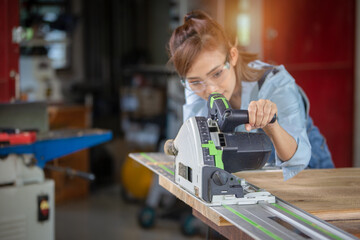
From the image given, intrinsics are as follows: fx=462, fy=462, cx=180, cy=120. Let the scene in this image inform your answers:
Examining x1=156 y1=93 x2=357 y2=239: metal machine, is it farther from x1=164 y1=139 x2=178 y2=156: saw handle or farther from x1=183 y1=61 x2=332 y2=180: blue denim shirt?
x1=183 y1=61 x2=332 y2=180: blue denim shirt

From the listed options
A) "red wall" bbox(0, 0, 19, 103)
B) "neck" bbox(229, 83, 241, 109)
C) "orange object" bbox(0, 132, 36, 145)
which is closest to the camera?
"neck" bbox(229, 83, 241, 109)

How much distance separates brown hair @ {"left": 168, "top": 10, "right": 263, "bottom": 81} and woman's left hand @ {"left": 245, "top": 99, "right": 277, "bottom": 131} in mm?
414

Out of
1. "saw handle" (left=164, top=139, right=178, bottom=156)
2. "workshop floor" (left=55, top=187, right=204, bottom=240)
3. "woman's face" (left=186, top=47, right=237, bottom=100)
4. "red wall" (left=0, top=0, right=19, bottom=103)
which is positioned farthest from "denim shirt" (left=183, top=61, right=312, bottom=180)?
"workshop floor" (left=55, top=187, right=204, bottom=240)

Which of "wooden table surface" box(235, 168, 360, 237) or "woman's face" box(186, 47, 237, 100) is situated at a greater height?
"woman's face" box(186, 47, 237, 100)

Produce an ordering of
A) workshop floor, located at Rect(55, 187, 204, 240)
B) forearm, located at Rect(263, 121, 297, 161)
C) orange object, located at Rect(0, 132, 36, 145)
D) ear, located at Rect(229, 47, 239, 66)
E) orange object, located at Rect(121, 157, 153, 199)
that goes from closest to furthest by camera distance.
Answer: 1. forearm, located at Rect(263, 121, 297, 161)
2. ear, located at Rect(229, 47, 239, 66)
3. orange object, located at Rect(0, 132, 36, 145)
4. workshop floor, located at Rect(55, 187, 204, 240)
5. orange object, located at Rect(121, 157, 153, 199)

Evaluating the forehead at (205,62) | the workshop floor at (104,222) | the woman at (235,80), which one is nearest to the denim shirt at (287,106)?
the woman at (235,80)

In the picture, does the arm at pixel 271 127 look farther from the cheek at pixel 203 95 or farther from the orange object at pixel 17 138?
the orange object at pixel 17 138

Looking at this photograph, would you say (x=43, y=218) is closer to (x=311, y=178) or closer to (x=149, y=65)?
(x=311, y=178)

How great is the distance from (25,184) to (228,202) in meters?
1.35

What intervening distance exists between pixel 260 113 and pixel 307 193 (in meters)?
0.37

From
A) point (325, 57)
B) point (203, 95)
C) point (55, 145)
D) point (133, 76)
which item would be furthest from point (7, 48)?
point (133, 76)

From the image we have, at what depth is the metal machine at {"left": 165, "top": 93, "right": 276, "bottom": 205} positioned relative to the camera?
4.21 feet

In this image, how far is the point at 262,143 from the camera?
4.47 ft

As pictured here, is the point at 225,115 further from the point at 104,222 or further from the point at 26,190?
the point at 104,222
